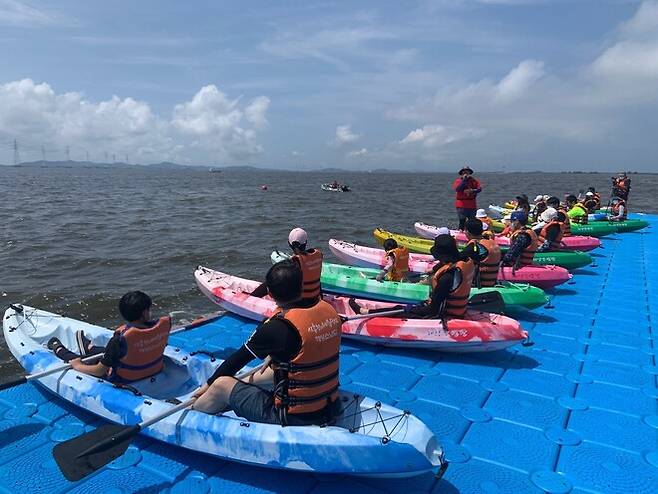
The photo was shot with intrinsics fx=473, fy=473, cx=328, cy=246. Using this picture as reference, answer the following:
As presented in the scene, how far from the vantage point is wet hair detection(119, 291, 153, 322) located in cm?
453

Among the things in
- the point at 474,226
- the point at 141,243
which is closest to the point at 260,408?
the point at 474,226

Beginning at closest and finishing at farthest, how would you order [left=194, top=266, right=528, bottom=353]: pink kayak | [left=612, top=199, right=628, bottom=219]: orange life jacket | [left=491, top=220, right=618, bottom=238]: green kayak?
[left=194, top=266, right=528, bottom=353]: pink kayak, [left=491, top=220, right=618, bottom=238]: green kayak, [left=612, top=199, right=628, bottom=219]: orange life jacket

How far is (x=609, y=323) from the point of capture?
754 centimetres

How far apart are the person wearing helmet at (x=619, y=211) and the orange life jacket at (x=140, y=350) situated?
18724mm

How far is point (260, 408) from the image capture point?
3.93 metres

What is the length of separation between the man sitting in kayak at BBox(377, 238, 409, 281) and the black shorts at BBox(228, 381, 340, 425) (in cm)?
559

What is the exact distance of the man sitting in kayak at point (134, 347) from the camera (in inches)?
180

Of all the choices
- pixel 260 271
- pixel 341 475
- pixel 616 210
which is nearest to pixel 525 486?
pixel 341 475

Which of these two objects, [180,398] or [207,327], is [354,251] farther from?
[180,398]

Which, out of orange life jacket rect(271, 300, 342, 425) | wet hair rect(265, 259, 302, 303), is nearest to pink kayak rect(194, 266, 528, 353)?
orange life jacket rect(271, 300, 342, 425)

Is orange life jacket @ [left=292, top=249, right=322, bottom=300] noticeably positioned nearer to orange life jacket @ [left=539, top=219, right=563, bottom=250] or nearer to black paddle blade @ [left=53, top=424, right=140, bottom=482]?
black paddle blade @ [left=53, top=424, right=140, bottom=482]

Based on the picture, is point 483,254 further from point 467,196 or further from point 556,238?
point 467,196

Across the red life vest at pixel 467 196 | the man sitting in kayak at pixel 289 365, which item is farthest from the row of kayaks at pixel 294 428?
the red life vest at pixel 467 196

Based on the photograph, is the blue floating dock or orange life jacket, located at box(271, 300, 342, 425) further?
the blue floating dock
